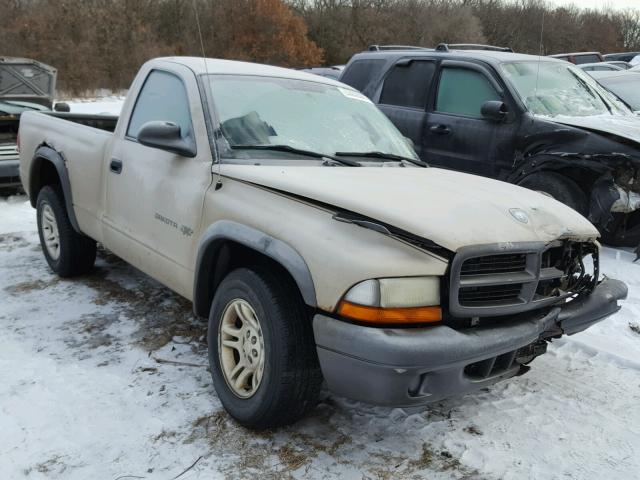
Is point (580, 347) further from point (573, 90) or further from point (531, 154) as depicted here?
point (573, 90)

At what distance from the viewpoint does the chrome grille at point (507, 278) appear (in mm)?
2502

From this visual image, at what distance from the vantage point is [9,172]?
24.9ft

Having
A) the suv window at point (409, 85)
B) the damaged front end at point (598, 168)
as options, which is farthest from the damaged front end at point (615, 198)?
the suv window at point (409, 85)

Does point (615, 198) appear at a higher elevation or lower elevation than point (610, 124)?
lower

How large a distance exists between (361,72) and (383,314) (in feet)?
19.3

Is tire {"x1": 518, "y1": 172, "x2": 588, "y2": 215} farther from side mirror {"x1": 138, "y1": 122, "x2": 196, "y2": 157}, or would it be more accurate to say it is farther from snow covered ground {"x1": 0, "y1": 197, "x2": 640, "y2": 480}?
side mirror {"x1": 138, "y1": 122, "x2": 196, "y2": 157}

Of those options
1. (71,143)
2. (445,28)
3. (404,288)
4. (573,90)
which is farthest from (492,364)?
(445,28)

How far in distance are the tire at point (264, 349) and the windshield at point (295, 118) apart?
2.80ft

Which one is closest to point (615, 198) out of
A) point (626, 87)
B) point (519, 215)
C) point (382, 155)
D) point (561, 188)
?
point (561, 188)

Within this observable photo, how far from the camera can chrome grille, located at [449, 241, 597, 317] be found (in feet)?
8.21

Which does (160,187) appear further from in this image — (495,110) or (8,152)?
(8,152)

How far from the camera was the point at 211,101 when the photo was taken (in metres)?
3.53

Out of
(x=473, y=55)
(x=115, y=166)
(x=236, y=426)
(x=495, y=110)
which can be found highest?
(x=473, y=55)

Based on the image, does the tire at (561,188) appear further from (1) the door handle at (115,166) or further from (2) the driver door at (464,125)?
(1) the door handle at (115,166)
